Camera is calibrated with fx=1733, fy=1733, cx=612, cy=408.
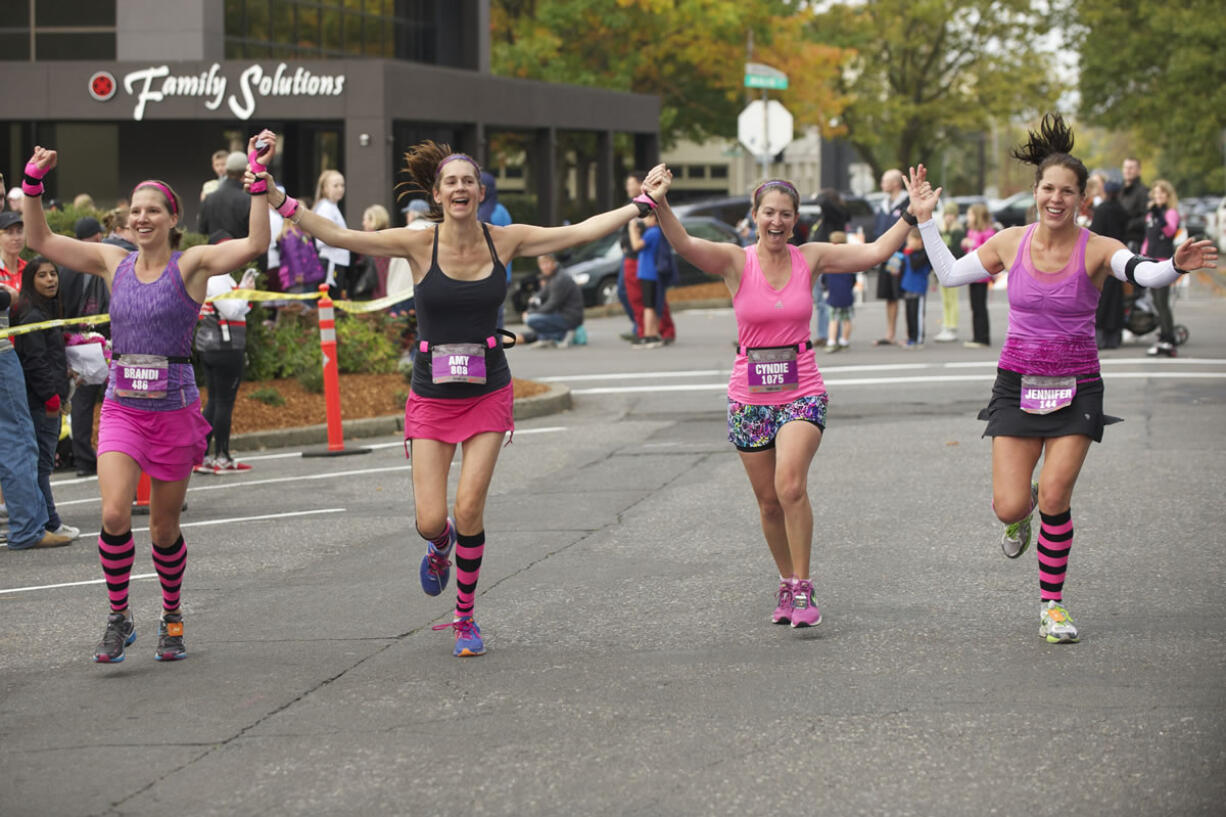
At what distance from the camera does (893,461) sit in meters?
12.2

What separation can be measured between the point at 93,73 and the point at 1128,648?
30190mm

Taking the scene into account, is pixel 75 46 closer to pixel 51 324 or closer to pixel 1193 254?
pixel 51 324

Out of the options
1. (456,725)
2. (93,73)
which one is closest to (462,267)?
(456,725)

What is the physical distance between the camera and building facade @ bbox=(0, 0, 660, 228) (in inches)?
1318

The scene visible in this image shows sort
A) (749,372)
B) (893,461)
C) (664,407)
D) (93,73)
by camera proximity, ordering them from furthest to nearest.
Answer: (93,73)
(664,407)
(893,461)
(749,372)

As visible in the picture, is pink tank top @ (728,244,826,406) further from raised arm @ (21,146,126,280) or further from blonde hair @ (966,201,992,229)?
blonde hair @ (966,201,992,229)

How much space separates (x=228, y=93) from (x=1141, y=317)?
64.8 feet

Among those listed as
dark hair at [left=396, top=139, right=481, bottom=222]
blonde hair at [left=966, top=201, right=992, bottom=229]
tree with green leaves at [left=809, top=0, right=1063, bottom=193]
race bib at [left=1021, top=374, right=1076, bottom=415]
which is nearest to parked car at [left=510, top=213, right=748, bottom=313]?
blonde hair at [left=966, top=201, right=992, bottom=229]

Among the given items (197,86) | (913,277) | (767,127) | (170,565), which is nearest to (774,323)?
(170,565)

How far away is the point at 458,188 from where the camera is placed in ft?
23.2

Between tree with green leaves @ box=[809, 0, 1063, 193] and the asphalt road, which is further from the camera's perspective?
tree with green leaves @ box=[809, 0, 1063, 193]

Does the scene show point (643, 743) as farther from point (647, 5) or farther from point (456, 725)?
point (647, 5)

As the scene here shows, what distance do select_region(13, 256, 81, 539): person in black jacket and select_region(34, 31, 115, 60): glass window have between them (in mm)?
25219

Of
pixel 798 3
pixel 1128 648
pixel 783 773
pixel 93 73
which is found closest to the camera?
pixel 783 773
